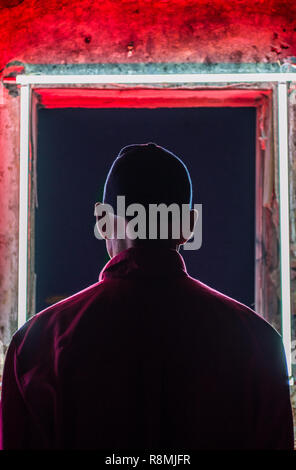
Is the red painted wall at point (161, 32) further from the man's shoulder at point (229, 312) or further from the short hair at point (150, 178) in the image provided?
the man's shoulder at point (229, 312)

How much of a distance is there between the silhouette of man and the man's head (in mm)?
131

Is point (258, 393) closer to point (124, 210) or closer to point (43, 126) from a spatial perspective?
point (124, 210)

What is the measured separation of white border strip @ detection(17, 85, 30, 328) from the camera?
7.00 feet

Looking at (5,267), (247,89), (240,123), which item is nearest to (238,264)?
(240,123)

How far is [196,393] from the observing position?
1038mm

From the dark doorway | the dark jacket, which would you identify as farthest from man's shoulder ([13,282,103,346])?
the dark doorway

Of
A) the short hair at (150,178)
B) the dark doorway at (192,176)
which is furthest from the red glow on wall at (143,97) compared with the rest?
the short hair at (150,178)

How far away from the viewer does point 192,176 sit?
2330mm

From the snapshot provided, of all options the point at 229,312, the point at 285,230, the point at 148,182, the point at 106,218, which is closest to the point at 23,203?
the point at 106,218

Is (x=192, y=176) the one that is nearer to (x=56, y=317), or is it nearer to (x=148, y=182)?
(x=148, y=182)

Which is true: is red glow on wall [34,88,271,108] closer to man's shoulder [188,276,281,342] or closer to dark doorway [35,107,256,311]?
dark doorway [35,107,256,311]

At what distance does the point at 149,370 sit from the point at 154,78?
1.60 metres

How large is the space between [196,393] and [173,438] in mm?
124

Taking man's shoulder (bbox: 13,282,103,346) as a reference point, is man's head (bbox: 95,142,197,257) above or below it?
above
